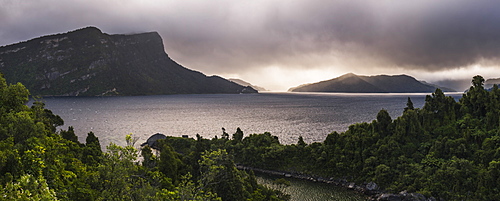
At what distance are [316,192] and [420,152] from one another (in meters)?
36.0

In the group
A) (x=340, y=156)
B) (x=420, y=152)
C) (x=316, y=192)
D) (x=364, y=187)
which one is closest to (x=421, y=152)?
(x=420, y=152)

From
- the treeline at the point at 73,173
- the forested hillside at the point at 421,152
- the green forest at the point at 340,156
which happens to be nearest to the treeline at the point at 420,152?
the forested hillside at the point at 421,152

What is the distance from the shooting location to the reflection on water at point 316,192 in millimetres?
66812

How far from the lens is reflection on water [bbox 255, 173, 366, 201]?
66.8m

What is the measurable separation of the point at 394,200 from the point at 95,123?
15362 cm

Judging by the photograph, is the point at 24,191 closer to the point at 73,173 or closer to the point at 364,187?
the point at 73,173

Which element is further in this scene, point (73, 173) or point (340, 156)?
point (340, 156)

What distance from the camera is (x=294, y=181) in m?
80.0

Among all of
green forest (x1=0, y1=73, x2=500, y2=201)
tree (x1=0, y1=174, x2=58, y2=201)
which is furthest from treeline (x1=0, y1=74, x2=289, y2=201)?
green forest (x1=0, y1=73, x2=500, y2=201)

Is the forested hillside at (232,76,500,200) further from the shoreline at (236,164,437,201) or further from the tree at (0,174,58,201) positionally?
the tree at (0,174,58,201)

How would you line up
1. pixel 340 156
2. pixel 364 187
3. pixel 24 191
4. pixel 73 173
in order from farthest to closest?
pixel 340 156 → pixel 364 187 → pixel 73 173 → pixel 24 191

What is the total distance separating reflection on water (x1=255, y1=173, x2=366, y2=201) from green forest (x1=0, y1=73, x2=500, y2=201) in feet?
24.6

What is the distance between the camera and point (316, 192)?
7081 cm

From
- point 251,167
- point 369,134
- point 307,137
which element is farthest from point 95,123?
point 369,134
